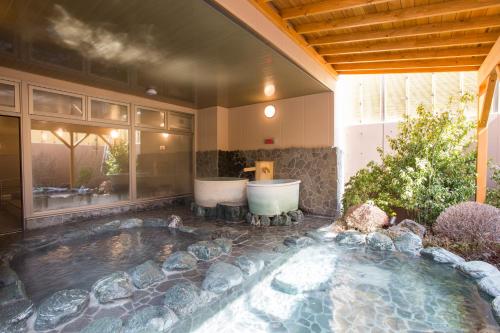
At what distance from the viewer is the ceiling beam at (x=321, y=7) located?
304cm

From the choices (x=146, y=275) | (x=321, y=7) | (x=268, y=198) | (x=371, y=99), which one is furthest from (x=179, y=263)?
(x=371, y=99)

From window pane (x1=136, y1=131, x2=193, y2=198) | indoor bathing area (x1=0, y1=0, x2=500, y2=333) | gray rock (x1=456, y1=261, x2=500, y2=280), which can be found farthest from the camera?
window pane (x1=136, y1=131, x2=193, y2=198)

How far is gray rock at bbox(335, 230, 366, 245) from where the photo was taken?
4102 mm

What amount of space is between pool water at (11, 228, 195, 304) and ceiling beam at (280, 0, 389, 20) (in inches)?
143

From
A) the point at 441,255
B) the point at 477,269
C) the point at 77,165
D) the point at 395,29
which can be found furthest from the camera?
the point at 77,165

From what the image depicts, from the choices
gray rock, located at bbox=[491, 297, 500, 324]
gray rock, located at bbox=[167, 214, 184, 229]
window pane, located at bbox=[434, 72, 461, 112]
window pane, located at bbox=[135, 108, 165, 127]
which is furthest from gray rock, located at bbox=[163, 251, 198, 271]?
window pane, located at bbox=[434, 72, 461, 112]

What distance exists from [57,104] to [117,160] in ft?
5.15

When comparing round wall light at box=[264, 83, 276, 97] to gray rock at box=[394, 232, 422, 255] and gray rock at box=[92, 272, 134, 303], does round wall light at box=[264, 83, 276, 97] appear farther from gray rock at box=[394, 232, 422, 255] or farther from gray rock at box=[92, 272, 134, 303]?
gray rock at box=[92, 272, 134, 303]

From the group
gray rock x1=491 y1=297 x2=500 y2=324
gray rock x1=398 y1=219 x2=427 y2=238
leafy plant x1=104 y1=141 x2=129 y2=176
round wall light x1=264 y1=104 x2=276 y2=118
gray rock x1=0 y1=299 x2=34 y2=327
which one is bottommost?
gray rock x1=491 y1=297 x2=500 y2=324

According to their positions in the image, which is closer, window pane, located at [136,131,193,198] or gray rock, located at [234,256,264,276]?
gray rock, located at [234,256,264,276]

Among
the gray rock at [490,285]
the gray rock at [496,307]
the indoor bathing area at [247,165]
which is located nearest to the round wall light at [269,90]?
the indoor bathing area at [247,165]

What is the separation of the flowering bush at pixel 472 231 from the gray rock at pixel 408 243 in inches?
12.2

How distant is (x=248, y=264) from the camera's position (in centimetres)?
301

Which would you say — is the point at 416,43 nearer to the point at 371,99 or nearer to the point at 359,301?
the point at 371,99
